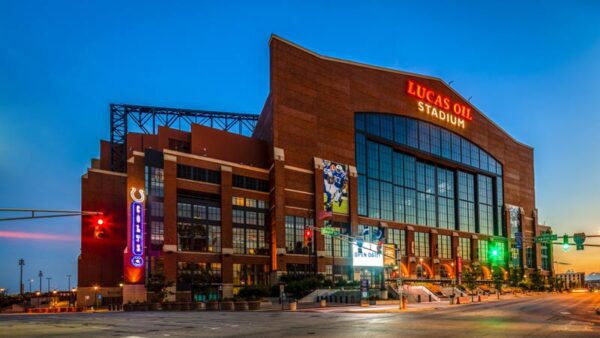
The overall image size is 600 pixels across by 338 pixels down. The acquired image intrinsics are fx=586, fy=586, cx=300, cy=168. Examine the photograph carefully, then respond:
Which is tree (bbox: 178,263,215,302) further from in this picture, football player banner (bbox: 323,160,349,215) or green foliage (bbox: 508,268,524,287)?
green foliage (bbox: 508,268,524,287)

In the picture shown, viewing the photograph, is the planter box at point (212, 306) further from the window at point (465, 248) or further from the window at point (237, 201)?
the window at point (465, 248)

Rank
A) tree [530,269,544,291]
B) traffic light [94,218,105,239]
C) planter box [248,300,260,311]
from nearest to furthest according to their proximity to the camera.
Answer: traffic light [94,218,105,239] → planter box [248,300,260,311] → tree [530,269,544,291]

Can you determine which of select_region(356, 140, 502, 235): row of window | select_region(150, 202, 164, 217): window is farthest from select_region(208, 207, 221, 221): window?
select_region(356, 140, 502, 235): row of window

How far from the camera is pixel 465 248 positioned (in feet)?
448

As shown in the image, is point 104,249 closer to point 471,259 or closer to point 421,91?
point 421,91

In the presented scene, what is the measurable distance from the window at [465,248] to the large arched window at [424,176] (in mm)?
2757

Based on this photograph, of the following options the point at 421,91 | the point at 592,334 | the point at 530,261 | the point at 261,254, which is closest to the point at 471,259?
the point at 530,261

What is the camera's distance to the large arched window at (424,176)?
11175 centimetres

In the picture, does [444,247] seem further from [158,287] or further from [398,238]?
[158,287]

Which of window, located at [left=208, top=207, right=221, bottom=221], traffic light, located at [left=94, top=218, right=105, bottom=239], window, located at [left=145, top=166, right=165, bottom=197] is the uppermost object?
window, located at [left=145, top=166, right=165, bottom=197]

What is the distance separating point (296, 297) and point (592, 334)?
184 feet

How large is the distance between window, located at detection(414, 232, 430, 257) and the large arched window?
2.84m

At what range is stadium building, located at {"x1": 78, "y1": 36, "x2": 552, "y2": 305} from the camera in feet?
279

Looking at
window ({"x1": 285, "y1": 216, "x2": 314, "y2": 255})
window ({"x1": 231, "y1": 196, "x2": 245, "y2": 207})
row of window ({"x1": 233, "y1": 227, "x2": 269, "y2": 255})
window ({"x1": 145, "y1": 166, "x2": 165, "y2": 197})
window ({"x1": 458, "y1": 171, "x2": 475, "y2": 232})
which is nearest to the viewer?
window ({"x1": 145, "y1": 166, "x2": 165, "y2": 197})
